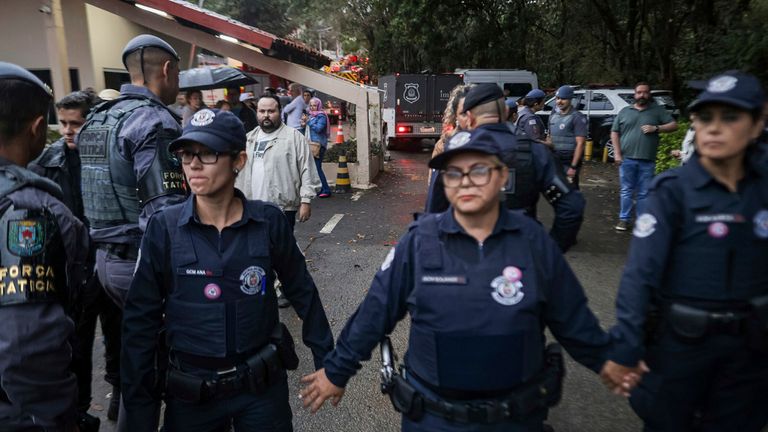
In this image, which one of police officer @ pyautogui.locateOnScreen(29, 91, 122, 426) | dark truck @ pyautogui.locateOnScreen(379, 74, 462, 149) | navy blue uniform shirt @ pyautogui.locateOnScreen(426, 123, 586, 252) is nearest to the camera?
police officer @ pyautogui.locateOnScreen(29, 91, 122, 426)

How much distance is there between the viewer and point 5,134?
5.78 ft

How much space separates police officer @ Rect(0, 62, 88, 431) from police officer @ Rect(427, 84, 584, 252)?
218 centimetres

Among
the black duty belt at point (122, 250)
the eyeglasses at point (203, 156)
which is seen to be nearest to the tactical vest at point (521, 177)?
the eyeglasses at point (203, 156)

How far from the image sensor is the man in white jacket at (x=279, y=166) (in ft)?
16.3

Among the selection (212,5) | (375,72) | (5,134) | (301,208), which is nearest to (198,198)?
(5,134)

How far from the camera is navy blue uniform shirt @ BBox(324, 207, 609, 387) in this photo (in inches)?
75.7

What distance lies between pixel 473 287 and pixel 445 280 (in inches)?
3.9

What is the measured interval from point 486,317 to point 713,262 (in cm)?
110

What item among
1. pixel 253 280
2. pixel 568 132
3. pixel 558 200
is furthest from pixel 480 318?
pixel 568 132

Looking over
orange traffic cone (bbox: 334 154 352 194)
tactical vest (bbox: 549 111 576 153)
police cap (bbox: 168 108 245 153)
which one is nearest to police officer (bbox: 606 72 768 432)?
police cap (bbox: 168 108 245 153)

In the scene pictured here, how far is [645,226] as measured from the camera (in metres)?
2.31

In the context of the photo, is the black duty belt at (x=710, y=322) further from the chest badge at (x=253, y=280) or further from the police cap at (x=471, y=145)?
the chest badge at (x=253, y=280)

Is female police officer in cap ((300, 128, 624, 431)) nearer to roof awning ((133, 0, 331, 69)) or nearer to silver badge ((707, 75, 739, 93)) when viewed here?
silver badge ((707, 75, 739, 93))

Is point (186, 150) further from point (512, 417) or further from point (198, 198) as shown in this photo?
point (512, 417)
